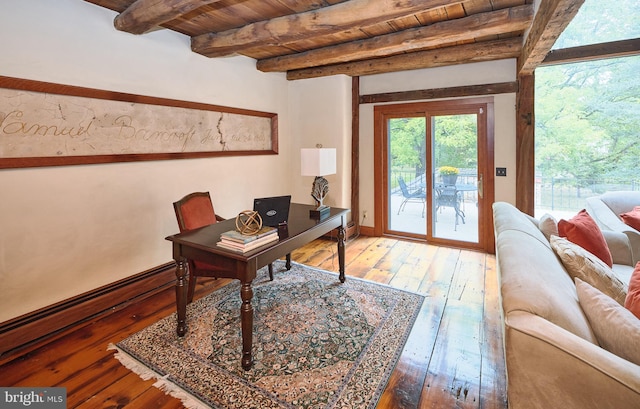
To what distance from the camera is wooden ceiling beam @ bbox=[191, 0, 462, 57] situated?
231 cm

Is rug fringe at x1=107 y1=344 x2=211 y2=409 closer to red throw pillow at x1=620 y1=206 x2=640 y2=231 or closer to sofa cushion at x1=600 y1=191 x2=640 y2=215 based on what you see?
red throw pillow at x1=620 y1=206 x2=640 y2=231

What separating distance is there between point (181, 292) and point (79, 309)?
986 millimetres

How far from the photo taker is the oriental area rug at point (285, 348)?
5.73ft

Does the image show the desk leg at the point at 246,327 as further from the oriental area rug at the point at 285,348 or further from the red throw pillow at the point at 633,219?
the red throw pillow at the point at 633,219

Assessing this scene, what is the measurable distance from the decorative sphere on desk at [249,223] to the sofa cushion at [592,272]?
71.1 inches

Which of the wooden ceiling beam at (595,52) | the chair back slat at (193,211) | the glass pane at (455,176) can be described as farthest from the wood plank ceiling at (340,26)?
the chair back slat at (193,211)

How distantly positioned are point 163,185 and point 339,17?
2.23 m

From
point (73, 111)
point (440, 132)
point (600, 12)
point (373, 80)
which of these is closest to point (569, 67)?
point (600, 12)

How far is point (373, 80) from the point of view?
4.59 m

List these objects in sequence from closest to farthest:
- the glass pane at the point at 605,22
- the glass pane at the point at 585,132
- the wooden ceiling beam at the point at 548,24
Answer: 1. the wooden ceiling beam at the point at 548,24
2. the glass pane at the point at 605,22
3. the glass pane at the point at 585,132

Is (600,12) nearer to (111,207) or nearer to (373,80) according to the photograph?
(373,80)

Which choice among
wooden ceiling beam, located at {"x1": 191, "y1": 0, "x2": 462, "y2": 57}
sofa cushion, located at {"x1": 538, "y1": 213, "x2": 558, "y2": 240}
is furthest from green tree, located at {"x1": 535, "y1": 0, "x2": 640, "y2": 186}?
wooden ceiling beam, located at {"x1": 191, "y1": 0, "x2": 462, "y2": 57}

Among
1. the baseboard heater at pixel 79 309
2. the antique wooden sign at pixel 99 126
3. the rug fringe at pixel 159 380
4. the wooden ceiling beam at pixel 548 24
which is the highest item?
the wooden ceiling beam at pixel 548 24

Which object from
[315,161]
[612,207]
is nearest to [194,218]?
[315,161]
